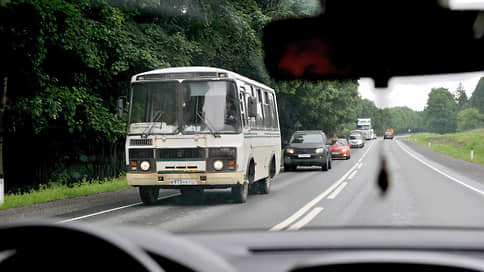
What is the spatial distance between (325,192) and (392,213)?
15.5ft

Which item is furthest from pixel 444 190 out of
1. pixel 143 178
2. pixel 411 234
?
pixel 411 234

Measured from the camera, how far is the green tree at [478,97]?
324cm

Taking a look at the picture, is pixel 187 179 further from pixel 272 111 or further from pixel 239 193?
pixel 272 111

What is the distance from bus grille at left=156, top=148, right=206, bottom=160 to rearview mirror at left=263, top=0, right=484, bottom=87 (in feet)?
28.0

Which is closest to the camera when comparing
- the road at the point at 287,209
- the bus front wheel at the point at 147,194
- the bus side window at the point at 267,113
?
the road at the point at 287,209

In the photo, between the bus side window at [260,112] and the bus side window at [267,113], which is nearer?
the bus side window at [260,112]

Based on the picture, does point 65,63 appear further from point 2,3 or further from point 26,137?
point 2,3

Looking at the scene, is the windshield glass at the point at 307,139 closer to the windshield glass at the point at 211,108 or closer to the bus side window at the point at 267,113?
the bus side window at the point at 267,113

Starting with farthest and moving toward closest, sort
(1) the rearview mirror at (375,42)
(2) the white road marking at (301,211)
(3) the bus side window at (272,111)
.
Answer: (3) the bus side window at (272,111), (2) the white road marking at (301,211), (1) the rearview mirror at (375,42)

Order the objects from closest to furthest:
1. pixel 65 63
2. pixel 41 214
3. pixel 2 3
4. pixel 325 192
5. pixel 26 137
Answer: pixel 2 3 → pixel 41 214 → pixel 325 192 → pixel 65 63 → pixel 26 137

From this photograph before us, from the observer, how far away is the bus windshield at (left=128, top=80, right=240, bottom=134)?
12391 mm

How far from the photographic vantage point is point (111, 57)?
18.2 meters

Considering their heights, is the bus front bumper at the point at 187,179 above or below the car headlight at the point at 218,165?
below

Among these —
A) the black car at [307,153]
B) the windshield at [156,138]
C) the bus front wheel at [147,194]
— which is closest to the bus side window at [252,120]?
the windshield at [156,138]
